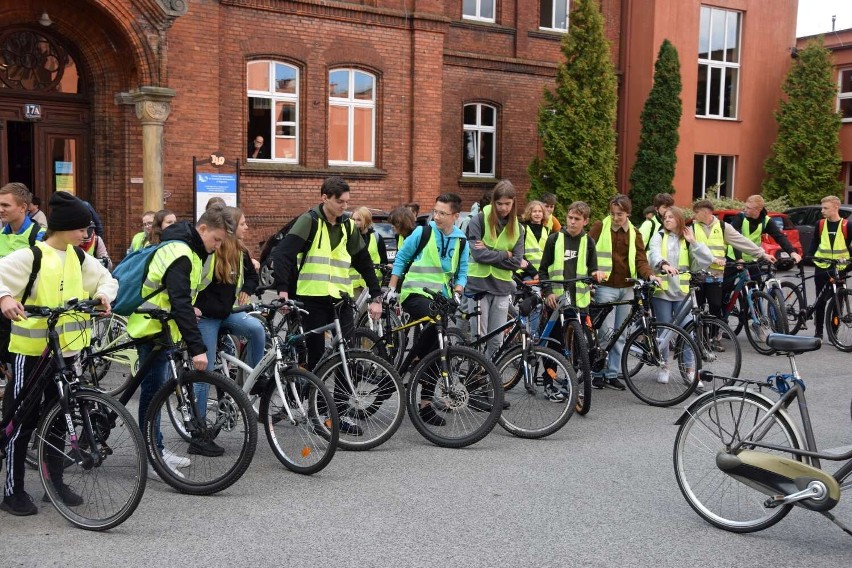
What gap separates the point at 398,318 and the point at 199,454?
432 cm

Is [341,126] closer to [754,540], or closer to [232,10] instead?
[232,10]

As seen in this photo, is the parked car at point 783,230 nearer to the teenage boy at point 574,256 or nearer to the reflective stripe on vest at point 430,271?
the teenage boy at point 574,256

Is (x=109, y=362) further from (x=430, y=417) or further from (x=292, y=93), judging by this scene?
(x=292, y=93)

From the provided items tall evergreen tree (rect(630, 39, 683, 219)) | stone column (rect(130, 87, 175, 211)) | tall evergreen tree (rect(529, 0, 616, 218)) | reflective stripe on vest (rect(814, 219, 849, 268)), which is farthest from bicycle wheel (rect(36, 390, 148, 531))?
tall evergreen tree (rect(630, 39, 683, 219))

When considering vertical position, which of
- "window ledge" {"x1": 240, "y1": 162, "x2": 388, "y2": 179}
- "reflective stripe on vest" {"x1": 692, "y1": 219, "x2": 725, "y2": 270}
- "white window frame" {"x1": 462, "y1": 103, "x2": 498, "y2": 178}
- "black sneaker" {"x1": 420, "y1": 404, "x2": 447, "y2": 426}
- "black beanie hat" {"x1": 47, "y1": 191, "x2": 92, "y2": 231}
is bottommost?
"black sneaker" {"x1": 420, "y1": 404, "x2": 447, "y2": 426}

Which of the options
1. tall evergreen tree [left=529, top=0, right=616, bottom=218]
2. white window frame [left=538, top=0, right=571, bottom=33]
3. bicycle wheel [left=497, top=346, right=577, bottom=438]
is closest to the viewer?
bicycle wheel [left=497, top=346, right=577, bottom=438]

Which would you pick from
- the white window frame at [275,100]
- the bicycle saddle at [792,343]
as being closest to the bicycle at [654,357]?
the bicycle saddle at [792,343]

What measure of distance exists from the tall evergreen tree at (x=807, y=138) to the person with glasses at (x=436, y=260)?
2335 centimetres

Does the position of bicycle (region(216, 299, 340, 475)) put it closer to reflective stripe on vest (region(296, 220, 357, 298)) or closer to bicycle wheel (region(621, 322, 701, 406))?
reflective stripe on vest (region(296, 220, 357, 298))

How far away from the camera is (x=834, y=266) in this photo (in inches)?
470

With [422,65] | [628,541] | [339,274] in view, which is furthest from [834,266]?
[422,65]

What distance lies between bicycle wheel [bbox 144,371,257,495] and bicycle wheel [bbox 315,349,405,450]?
1.04 meters

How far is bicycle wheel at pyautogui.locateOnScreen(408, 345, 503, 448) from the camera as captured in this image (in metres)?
6.87

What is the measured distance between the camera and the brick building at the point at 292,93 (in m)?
17.3
